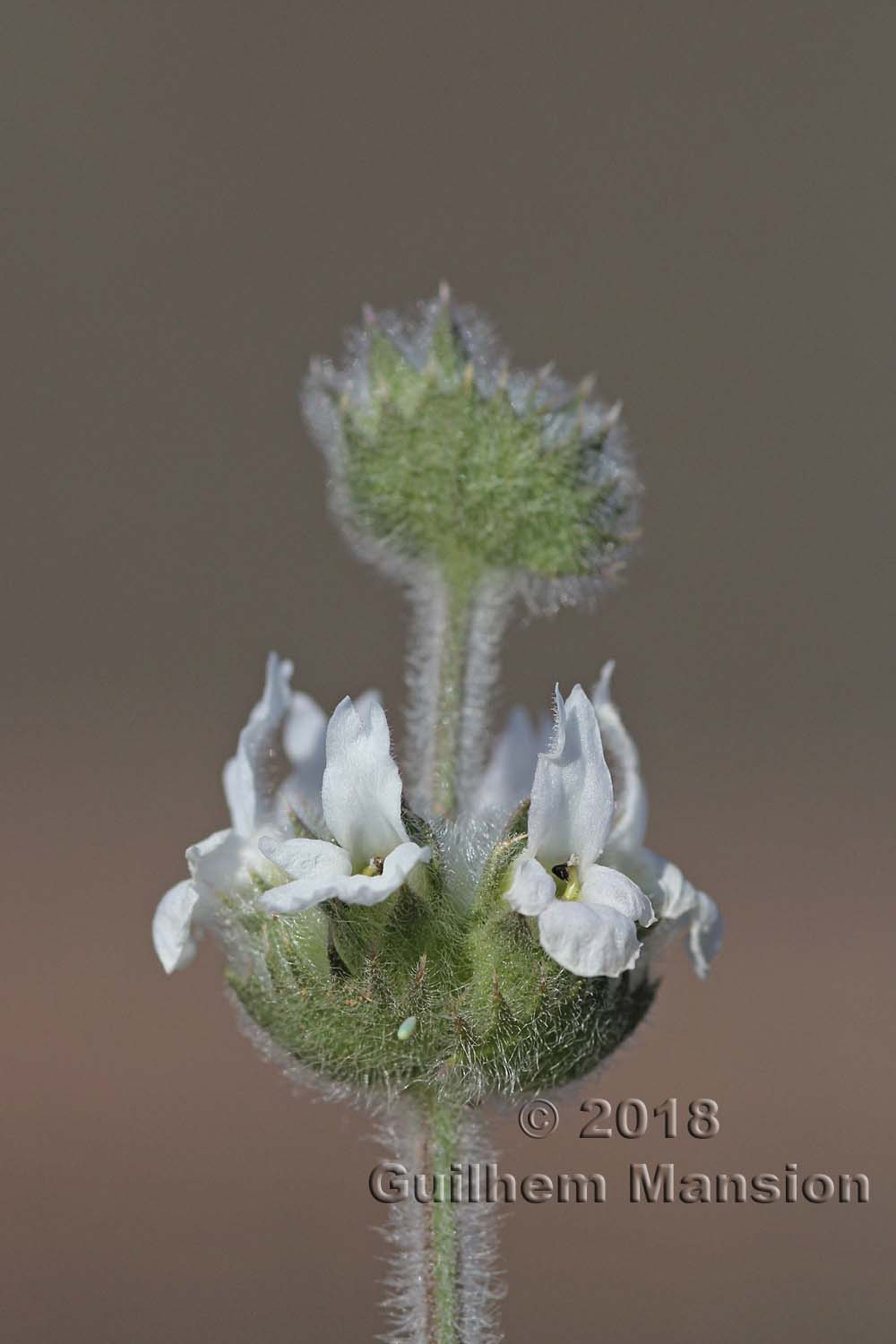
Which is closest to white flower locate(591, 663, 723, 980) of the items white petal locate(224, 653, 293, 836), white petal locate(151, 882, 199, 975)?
white petal locate(224, 653, 293, 836)

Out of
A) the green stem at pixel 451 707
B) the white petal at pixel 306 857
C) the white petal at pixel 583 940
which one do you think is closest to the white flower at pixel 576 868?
the white petal at pixel 583 940

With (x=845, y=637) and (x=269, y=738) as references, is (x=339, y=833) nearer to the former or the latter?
(x=269, y=738)

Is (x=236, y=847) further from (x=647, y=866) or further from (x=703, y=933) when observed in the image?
(x=703, y=933)

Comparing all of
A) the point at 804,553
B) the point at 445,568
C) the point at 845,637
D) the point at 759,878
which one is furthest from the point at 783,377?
the point at 445,568

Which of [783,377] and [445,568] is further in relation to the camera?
[783,377]

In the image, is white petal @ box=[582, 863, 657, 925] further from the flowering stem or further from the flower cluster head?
the flowering stem
